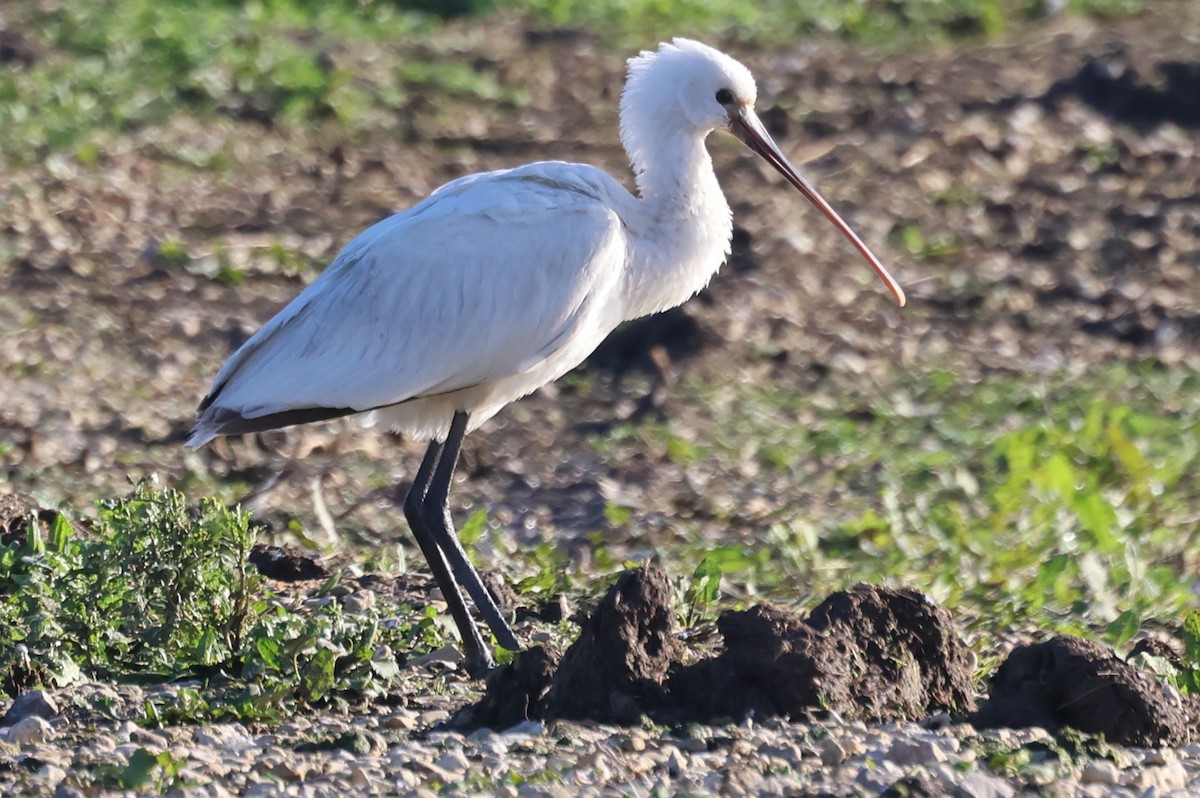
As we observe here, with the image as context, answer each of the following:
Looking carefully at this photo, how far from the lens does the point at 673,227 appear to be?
21.2 ft

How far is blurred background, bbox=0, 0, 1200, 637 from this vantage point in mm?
7414

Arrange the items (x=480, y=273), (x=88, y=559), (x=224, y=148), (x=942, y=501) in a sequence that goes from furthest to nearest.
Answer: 1. (x=224, y=148)
2. (x=942, y=501)
3. (x=480, y=273)
4. (x=88, y=559)

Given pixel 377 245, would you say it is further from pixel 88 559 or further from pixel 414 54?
pixel 414 54

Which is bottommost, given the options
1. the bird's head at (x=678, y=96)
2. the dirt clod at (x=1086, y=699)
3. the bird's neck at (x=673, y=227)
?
the dirt clod at (x=1086, y=699)

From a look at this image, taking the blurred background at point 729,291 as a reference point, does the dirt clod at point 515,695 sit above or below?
above

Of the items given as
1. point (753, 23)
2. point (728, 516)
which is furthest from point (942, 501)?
point (753, 23)

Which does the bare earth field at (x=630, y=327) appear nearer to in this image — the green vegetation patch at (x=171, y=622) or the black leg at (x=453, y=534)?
the green vegetation patch at (x=171, y=622)

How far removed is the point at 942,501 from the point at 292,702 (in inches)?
131

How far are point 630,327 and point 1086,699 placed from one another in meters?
5.08

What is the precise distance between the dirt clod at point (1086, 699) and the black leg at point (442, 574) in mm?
1530

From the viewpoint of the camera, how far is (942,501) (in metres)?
7.67

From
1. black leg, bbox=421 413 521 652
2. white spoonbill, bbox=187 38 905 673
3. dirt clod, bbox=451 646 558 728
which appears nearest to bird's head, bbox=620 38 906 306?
white spoonbill, bbox=187 38 905 673

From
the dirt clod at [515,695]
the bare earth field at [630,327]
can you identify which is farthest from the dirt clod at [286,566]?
the dirt clod at [515,695]

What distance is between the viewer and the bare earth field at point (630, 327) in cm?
468
